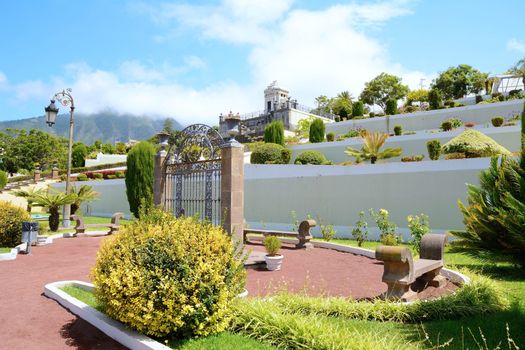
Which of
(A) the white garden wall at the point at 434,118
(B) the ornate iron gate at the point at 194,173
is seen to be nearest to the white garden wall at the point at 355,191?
(B) the ornate iron gate at the point at 194,173

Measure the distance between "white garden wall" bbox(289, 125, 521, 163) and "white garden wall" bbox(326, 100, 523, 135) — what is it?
656cm

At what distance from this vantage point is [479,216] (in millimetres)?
7328

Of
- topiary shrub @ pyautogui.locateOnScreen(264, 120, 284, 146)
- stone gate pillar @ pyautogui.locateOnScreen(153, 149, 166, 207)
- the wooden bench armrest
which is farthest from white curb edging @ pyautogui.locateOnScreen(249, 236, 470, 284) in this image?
topiary shrub @ pyautogui.locateOnScreen(264, 120, 284, 146)

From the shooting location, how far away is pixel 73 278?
803 centimetres

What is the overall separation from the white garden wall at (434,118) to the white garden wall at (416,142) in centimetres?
656

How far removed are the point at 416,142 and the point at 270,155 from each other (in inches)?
356

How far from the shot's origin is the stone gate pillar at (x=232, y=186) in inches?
349

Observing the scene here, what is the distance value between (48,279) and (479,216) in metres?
8.10

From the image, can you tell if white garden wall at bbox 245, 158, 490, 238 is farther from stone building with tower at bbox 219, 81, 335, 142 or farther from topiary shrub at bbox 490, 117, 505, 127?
stone building with tower at bbox 219, 81, 335, 142

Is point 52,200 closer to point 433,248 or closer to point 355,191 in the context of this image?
point 355,191

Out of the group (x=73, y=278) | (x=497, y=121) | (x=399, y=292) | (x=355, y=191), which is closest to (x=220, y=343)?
(x=399, y=292)

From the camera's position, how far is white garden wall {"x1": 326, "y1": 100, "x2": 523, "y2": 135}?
29594 millimetres

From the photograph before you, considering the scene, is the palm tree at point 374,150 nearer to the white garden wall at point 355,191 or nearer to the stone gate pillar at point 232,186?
the white garden wall at point 355,191

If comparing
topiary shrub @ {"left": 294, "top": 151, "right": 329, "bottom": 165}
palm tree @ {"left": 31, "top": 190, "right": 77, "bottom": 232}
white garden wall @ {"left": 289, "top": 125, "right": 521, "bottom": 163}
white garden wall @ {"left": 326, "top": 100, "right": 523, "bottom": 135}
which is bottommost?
palm tree @ {"left": 31, "top": 190, "right": 77, "bottom": 232}
